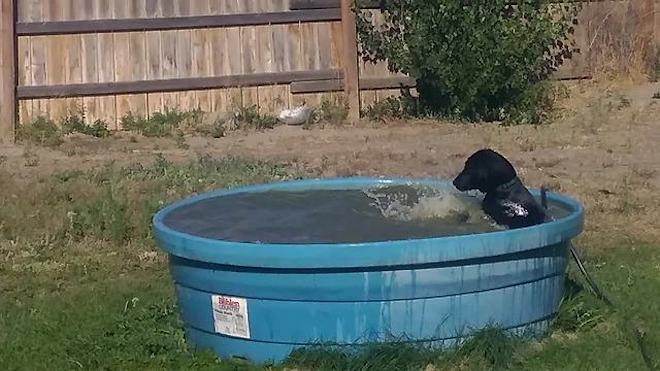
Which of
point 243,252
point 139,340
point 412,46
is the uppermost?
point 412,46

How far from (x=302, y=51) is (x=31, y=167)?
367 centimetres

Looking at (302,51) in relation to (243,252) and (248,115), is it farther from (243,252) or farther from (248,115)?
(243,252)

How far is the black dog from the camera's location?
5.40m

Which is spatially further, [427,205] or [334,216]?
[427,205]

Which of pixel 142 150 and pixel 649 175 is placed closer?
pixel 649 175

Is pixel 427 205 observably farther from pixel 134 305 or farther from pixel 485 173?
pixel 134 305

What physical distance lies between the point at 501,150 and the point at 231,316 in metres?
6.06

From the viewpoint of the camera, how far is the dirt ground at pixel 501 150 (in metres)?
8.85

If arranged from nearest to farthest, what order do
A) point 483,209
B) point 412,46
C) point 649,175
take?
point 483,209 → point 649,175 → point 412,46

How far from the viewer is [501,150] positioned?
10.6 metres

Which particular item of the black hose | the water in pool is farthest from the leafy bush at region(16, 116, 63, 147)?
the black hose

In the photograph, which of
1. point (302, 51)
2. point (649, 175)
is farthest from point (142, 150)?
point (649, 175)

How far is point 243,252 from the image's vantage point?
469cm

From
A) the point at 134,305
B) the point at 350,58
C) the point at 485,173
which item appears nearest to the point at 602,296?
the point at 485,173
